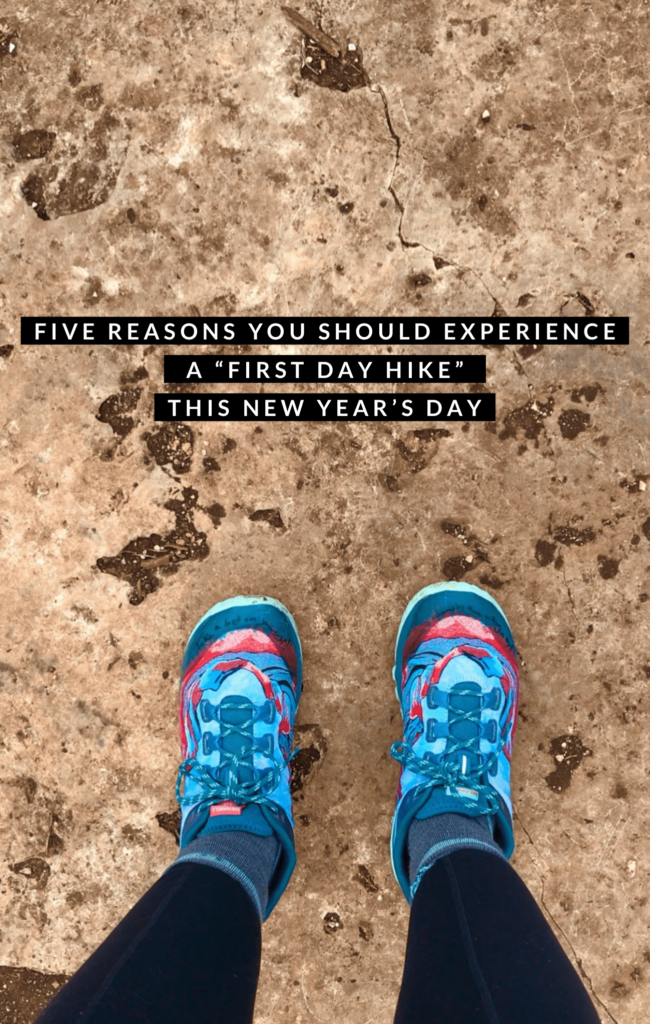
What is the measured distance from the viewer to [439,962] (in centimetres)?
127

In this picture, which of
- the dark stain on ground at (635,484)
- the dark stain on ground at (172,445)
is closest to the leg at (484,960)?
the dark stain on ground at (635,484)

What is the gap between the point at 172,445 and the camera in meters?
1.92

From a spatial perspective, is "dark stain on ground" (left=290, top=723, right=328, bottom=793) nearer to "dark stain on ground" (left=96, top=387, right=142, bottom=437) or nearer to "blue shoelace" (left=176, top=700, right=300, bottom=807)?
"blue shoelace" (left=176, top=700, right=300, bottom=807)

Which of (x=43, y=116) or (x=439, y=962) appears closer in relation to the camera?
(x=439, y=962)

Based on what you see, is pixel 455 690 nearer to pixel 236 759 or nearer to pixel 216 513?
pixel 236 759

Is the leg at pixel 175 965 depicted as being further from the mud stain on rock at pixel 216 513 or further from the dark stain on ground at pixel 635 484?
the dark stain on ground at pixel 635 484

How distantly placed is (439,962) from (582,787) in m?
0.86

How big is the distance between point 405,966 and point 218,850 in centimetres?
52

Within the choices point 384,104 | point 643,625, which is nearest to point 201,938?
point 643,625

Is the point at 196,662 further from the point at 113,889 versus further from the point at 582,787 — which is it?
the point at 582,787

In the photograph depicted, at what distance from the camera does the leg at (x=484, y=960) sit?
117 centimetres

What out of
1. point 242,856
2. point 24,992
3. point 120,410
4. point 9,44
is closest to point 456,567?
point 242,856

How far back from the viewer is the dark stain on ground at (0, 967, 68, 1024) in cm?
198

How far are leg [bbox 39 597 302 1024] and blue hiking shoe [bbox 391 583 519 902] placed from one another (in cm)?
34
